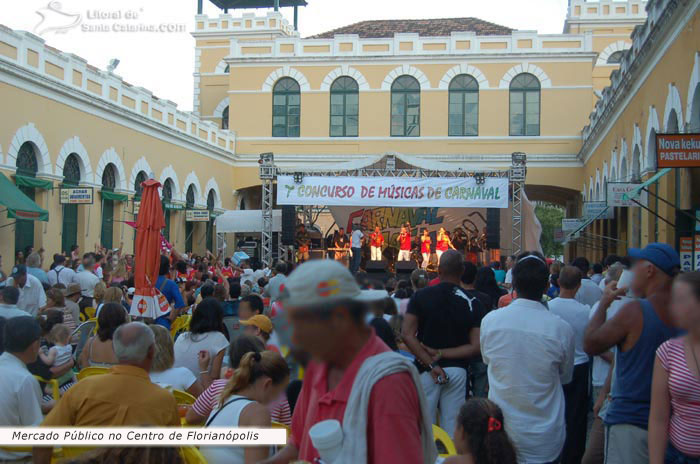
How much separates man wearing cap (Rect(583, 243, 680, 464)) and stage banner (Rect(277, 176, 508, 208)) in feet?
58.5

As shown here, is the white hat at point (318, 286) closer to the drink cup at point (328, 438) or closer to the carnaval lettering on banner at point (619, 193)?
the drink cup at point (328, 438)

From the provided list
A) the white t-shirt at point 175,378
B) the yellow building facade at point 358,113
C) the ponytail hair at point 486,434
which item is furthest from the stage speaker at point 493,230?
the ponytail hair at point 486,434

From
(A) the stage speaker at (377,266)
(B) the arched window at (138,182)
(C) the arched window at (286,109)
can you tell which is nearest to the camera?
(A) the stage speaker at (377,266)

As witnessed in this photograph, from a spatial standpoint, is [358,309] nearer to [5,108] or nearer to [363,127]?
→ [5,108]

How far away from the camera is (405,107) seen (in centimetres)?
3288

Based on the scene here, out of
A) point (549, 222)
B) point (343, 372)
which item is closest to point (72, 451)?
point (343, 372)

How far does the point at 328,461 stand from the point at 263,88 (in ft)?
106

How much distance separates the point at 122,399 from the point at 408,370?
6.14 feet

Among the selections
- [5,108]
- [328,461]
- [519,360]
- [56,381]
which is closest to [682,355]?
[519,360]

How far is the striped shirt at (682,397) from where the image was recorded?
344 cm

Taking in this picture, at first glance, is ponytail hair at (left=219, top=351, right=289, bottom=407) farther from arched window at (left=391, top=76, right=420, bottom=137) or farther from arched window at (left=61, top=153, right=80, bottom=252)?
arched window at (left=391, top=76, right=420, bottom=137)

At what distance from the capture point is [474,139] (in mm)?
32438

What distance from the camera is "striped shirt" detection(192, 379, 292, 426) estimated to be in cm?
455

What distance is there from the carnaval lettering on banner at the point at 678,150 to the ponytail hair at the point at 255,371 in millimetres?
8626
